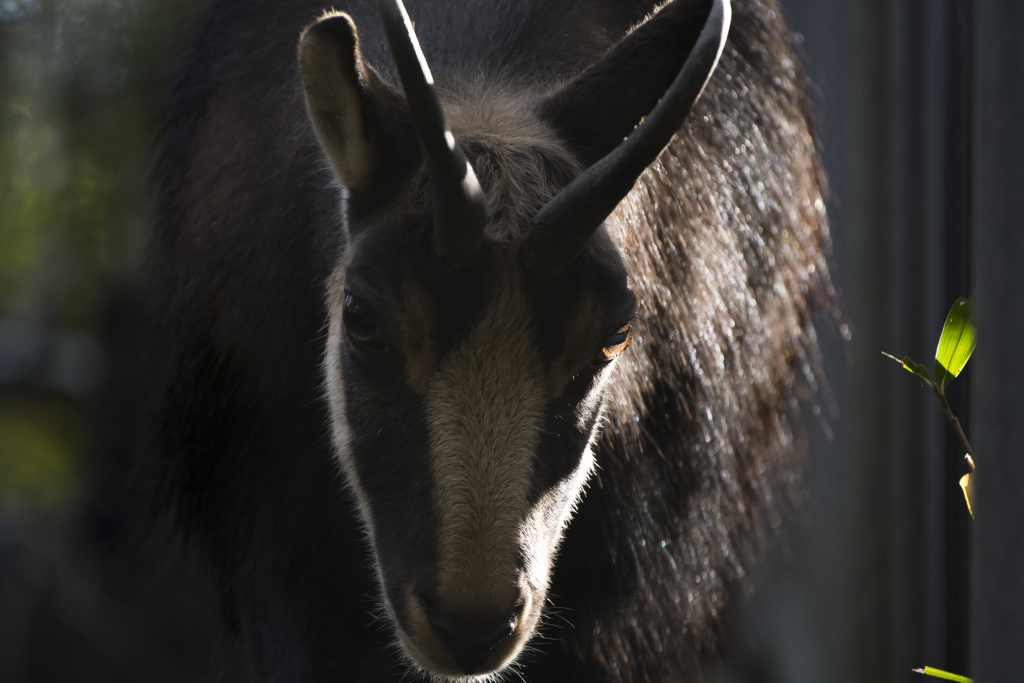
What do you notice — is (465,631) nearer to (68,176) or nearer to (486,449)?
(486,449)

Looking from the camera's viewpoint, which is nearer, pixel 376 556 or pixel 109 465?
pixel 376 556

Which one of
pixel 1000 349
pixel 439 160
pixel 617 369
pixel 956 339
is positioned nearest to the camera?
pixel 1000 349

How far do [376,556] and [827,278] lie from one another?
4.92 feet

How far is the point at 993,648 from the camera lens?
60cm

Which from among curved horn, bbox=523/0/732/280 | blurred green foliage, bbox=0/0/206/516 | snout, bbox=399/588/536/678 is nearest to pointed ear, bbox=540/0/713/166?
curved horn, bbox=523/0/732/280

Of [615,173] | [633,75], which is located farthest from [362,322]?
[633,75]

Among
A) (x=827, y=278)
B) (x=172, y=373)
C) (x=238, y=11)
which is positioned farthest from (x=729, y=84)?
(x=172, y=373)

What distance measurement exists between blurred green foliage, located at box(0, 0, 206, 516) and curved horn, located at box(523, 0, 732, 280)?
151 cm

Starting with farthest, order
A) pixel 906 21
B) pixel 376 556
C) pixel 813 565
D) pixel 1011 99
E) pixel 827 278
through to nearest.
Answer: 1. pixel 813 565
2. pixel 827 278
3. pixel 906 21
4. pixel 376 556
5. pixel 1011 99

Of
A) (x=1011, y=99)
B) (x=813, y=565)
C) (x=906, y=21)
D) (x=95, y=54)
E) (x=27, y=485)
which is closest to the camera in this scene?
(x=1011, y=99)

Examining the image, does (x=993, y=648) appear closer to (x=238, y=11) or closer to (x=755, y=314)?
(x=755, y=314)

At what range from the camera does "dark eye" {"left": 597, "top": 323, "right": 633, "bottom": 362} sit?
1342 mm

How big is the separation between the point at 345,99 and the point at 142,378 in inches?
63.3

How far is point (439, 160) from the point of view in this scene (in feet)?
3.70
